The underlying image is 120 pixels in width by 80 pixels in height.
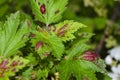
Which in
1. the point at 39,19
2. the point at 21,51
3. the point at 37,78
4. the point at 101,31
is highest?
the point at 101,31

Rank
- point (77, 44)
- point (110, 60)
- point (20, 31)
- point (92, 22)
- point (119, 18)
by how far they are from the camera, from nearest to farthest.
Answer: point (20, 31) < point (77, 44) < point (110, 60) < point (92, 22) < point (119, 18)

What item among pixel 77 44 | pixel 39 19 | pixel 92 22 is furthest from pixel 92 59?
pixel 92 22

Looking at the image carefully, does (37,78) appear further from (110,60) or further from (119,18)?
(119,18)

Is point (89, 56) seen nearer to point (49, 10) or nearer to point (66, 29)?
point (66, 29)

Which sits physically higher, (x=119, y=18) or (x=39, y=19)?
(x=119, y=18)

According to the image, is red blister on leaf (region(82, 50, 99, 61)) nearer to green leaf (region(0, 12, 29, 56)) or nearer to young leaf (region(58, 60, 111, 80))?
young leaf (region(58, 60, 111, 80))

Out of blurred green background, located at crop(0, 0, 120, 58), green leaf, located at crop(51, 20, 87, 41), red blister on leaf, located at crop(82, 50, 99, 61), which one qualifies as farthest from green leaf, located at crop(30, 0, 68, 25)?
blurred green background, located at crop(0, 0, 120, 58)

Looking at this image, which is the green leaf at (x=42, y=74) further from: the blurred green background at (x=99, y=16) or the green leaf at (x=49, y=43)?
the blurred green background at (x=99, y=16)

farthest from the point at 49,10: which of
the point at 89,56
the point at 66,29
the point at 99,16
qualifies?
the point at 99,16
